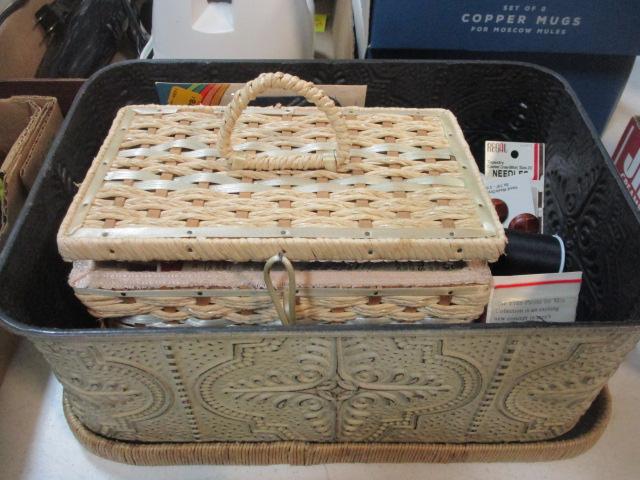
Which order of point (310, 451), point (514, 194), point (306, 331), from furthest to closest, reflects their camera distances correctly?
point (514, 194) < point (310, 451) < point (306, 331)


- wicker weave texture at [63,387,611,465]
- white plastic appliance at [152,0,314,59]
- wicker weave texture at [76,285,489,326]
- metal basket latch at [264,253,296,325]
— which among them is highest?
white plastic appliance at [152,0,314,59]

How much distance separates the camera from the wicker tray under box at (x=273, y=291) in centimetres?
40

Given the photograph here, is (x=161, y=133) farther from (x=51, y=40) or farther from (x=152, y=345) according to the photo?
(x=51, y=40)

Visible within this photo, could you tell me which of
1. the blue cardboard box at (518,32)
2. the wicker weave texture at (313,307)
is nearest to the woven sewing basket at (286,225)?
the wicker weave texture at (313,307)

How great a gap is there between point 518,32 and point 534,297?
364mm

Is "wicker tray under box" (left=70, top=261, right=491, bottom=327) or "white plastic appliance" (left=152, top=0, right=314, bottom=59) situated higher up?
"white plastic appliance" (left=152, top=0, right=314, bottom=59)

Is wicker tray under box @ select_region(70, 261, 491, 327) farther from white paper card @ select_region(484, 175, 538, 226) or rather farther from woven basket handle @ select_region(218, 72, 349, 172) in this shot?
white paper card @ select_region(484, 175, 538, 226)

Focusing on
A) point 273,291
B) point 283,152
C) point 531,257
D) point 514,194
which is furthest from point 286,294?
point 514,194

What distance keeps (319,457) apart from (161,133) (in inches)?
13.1

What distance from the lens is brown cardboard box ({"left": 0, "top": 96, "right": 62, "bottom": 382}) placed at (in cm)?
56

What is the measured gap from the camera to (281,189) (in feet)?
1.42

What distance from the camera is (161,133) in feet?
1.60

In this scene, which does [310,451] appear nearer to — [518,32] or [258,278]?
[258,278]

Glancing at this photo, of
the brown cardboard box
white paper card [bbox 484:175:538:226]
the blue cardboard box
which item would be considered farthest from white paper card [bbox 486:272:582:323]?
the brown cardboard box
